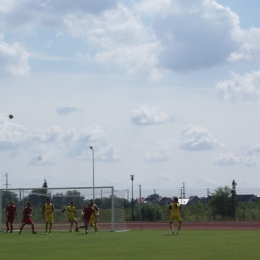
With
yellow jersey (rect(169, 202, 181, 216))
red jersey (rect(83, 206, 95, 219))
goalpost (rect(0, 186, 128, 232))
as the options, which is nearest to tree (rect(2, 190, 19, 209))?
goalpost (rect(0, 186, 128, 232))

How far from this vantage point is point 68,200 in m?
41.2

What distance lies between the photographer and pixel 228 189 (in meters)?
53.3

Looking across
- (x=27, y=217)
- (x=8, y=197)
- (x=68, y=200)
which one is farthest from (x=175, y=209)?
(x=8, y=197)

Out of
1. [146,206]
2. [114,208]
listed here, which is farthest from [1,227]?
[146,206]

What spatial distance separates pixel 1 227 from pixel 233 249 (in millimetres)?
21740

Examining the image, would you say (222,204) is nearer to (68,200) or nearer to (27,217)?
(68,200)

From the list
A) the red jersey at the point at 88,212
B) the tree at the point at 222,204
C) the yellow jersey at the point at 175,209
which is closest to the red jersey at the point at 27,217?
the red jersey at the point at 88,212

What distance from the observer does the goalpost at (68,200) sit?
3819 centimetres

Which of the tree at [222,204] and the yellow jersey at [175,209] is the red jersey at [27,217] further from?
the tree at [222,204]

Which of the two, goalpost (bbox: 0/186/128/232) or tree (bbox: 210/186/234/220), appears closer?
goalpost (bbox: 0/186/128/232)

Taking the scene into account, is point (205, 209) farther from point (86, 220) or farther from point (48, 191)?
point (86, 220)

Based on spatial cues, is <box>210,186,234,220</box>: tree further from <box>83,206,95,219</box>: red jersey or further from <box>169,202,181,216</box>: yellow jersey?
<box>169,202,181,216</box>: yellow jersey

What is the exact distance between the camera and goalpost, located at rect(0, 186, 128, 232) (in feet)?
125

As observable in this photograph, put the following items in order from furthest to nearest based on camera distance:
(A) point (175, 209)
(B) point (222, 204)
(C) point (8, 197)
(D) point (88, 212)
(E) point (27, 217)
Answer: (B) point (222, 204), (C) point (8, 197), (D) point (88, 212), (E) point (27, 217), (A) point (175, 209)
